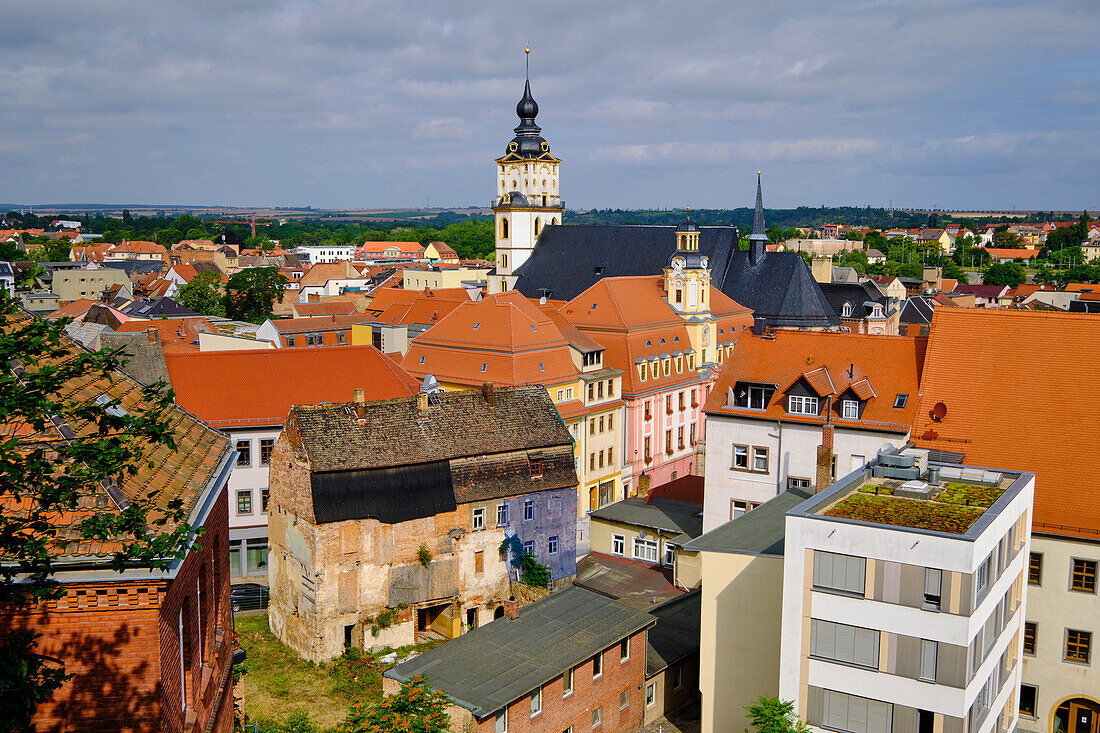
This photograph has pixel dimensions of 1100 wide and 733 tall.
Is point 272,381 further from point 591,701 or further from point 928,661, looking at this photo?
point 928,661

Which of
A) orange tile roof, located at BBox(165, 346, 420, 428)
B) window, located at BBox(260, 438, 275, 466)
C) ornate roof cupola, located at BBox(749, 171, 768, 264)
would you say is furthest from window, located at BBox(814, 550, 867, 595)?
ornate roof cupola, located at BBox(749, 171, 768, 264)

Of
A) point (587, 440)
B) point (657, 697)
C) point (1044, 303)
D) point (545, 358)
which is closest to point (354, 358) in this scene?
point (545, 358)

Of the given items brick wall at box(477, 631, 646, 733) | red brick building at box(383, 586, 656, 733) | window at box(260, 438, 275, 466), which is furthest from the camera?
window at box(260, 438, 275, 466)

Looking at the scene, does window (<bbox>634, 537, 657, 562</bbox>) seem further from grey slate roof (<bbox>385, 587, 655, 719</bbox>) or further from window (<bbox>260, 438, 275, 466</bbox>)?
window (<bbox>260, 438, 275, 466</bbox>)

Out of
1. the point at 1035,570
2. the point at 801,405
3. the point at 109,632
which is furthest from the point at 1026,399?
the point at 109,632

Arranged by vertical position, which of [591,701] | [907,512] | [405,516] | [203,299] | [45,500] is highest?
[45,500]

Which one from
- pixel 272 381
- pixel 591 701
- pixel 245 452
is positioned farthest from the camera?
pixel 272 381
